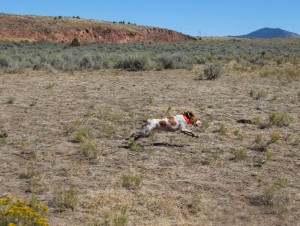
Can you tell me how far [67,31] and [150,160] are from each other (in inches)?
3012

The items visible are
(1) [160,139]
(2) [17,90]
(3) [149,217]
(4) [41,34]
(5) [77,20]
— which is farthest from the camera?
(5) [77,20]

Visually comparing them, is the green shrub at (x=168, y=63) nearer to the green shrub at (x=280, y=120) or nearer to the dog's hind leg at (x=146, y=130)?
the green shrub at (x=280, y=120)

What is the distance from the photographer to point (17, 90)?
16094 millimetres

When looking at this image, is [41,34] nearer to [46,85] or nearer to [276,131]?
[46,85]

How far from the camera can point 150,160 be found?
26.8ft

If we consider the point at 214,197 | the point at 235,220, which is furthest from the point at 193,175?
the point at 235,220

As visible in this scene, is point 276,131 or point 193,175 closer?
point 193,175

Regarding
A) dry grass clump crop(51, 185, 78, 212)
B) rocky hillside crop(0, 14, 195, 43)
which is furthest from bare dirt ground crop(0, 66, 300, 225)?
rocky hillside crop(0, 14, 195, 43)

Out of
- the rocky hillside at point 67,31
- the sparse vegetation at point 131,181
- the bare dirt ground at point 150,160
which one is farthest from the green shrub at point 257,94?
the rocky hillside at point 67,31

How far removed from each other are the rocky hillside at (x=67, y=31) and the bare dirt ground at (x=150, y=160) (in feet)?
205

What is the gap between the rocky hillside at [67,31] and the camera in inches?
2982

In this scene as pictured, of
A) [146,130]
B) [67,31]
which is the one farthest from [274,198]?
[67,31]

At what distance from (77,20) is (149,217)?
90.3 meters

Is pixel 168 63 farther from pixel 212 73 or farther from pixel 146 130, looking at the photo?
pixel 146 130
